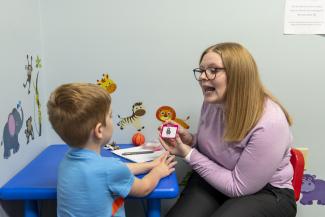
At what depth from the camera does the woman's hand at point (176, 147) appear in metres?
1.37

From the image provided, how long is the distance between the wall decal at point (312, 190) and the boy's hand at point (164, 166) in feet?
2.79

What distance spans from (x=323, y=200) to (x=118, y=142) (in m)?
1.15

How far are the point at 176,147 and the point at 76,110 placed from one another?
0.55 meters

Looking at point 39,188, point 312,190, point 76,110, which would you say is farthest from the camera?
point 312,190

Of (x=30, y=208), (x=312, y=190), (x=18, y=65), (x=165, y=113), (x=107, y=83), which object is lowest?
(x=312, y=190)

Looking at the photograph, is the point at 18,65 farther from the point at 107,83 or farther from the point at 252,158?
the point at 252,158

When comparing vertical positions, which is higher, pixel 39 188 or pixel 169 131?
pixel 169 131

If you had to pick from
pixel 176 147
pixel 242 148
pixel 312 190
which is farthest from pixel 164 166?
pixel 312 190

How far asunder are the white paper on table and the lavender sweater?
1.81ft

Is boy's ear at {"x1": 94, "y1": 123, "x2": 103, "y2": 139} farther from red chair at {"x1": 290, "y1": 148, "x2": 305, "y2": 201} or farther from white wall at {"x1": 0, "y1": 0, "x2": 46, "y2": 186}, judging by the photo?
red chair at {"x1": 290, "y1": 148, "x2": 305, "y2": 201}

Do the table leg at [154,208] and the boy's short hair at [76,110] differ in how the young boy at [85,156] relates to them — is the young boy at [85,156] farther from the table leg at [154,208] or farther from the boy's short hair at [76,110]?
the table leg at [154,208]

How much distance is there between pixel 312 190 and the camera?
1.78 meters

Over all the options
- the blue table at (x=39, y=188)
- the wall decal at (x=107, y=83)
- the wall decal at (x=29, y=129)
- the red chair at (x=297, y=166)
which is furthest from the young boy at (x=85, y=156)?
the red chair at (x=297, y=166)

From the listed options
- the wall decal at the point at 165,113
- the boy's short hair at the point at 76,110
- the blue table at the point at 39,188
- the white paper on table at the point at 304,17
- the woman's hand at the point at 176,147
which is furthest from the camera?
the wall decal at the point at 165,113
